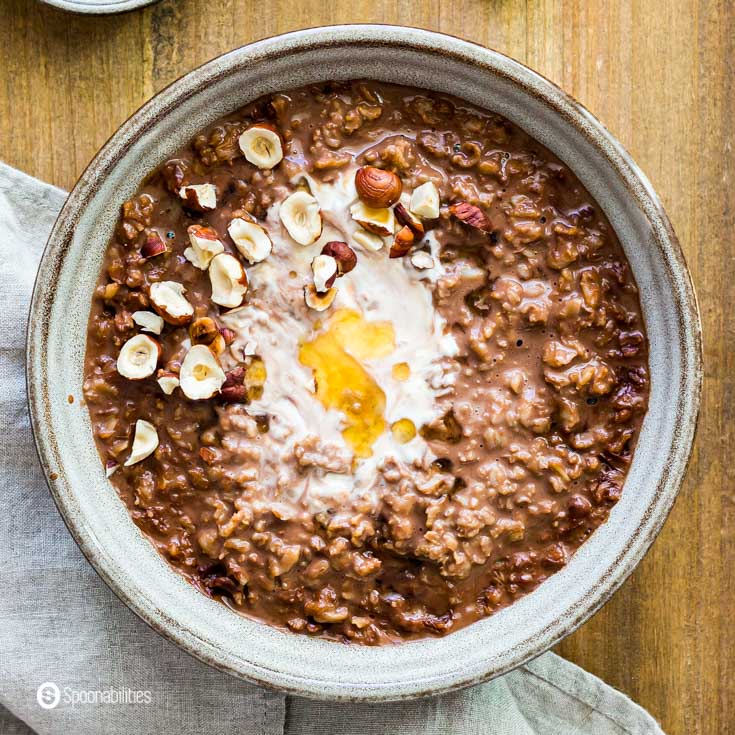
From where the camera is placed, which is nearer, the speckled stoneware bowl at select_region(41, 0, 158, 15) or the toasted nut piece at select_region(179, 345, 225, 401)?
the toasted nut piece at select_region(179, 345, 225, 401)

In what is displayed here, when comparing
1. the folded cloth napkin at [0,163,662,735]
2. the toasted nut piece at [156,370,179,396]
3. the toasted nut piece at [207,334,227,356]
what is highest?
the toasted nut piece at [207,334,227,356]

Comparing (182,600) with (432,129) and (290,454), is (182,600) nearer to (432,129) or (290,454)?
(290,454)

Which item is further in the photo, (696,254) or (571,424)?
(696,254)

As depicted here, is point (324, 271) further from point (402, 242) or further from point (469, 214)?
point (469, 214)

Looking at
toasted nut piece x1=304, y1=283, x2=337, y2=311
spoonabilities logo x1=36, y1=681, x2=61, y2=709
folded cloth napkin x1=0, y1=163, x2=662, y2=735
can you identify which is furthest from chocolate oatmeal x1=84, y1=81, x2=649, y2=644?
spoonabilities logo x1=36, y1=681, x2=61, y2=709

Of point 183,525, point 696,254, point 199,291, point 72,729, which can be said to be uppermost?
point 696,254

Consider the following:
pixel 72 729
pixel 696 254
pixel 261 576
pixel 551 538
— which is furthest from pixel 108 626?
pixel 696 254

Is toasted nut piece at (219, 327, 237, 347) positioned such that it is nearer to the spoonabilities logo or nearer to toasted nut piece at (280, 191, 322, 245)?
toasted nut piece at (280, 191, 322, 245)
